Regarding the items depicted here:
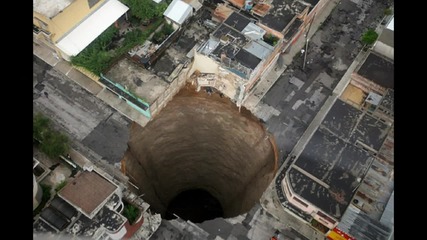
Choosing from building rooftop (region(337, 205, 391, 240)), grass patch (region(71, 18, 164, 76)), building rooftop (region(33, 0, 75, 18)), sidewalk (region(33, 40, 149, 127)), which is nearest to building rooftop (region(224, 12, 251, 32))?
grass patch (region(71, 18, 164, 76))

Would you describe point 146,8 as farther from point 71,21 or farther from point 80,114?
point 80,114

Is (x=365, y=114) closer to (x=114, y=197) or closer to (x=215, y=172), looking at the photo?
(x=215, y=172)

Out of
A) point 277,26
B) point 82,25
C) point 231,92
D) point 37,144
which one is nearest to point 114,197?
point 37,144

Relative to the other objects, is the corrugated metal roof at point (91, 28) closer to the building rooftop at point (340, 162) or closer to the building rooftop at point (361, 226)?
the building rooftop at point (340, 162)

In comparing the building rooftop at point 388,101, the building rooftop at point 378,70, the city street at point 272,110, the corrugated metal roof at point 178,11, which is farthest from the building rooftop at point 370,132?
the corrugated metal roof at point 178,11

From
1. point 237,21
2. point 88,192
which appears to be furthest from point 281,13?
point 88,192

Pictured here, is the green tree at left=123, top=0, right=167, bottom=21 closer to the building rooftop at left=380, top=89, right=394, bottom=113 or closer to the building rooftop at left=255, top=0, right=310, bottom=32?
the building rooftop at left=255, top=0, right=310, bottom=32
